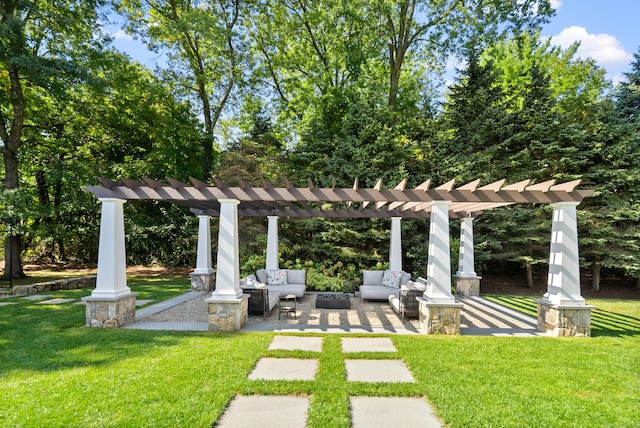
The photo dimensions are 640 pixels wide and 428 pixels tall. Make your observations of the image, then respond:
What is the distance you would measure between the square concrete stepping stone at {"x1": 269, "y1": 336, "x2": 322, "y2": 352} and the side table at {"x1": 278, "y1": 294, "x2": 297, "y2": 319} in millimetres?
1381

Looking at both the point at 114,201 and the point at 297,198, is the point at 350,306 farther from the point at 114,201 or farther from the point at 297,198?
the point at 114,201

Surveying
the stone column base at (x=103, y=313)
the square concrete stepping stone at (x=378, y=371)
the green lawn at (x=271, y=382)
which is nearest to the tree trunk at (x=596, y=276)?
the green lawn at (x=271, y=382)

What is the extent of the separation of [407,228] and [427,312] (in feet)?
22.5

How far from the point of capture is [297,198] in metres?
5.94

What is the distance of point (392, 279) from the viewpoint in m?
9.16

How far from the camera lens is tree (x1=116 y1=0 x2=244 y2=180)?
14734mm

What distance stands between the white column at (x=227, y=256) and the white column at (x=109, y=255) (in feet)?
6.25

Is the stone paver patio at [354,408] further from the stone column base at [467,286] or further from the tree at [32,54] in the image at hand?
the tree at [32,54]

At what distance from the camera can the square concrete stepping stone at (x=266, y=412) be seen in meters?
2.86

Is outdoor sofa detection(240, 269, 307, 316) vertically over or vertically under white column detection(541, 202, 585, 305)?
under

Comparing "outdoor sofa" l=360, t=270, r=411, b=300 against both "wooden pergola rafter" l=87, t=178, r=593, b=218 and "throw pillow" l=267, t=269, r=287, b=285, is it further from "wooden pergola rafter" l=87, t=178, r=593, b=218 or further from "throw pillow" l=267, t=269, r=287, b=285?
"wooden pergola rafter" l=87, t=178, r=593, b=218

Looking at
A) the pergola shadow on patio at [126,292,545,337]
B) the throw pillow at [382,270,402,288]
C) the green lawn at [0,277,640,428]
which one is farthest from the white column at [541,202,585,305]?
the throw pillow at [382,270,402,288]

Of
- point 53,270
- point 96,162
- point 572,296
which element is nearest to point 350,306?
point 572,296

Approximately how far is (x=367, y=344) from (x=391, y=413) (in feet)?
6.66
